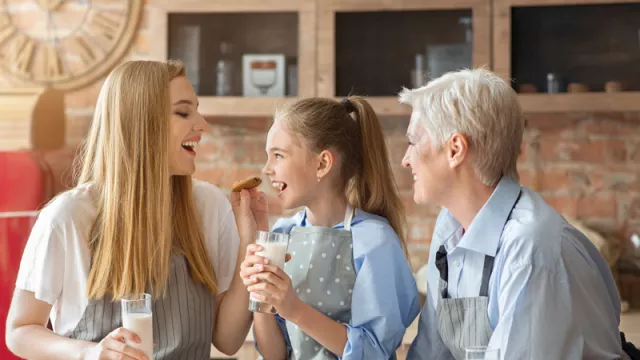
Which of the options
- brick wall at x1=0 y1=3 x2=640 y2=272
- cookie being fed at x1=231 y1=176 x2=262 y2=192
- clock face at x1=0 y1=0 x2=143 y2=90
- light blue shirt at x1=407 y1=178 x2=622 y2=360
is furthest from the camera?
clock face at x1=0 y1=0 x2=143 y2=90

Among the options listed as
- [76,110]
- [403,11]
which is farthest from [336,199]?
[76,110]

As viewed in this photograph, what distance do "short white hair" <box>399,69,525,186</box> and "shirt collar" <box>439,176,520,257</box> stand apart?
0.04 metres

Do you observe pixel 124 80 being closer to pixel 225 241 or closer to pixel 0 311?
pixel 225 241

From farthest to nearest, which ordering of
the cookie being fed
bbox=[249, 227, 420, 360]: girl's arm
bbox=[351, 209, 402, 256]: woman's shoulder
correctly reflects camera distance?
the cookie being fed, bbox=[351, 209, 402, 256]: woman's shoulder, bbox=[249, 227, 420, 360]: girl's arm

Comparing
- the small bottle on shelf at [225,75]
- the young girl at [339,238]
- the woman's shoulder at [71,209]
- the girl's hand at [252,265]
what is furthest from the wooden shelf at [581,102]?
the woman's shoulder at [71,209]

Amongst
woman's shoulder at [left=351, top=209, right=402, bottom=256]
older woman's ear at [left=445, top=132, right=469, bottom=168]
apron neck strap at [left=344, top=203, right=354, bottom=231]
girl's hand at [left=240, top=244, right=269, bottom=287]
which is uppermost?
older woman's ear at [left=445, top=132, right=469, bottom=168]

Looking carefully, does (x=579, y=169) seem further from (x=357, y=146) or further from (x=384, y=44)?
(x=357, y=146)

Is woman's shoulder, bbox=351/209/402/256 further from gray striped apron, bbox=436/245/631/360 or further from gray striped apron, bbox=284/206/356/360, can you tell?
gray striped apron, bbox=436/245/631/360

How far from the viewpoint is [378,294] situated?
186 centimetres

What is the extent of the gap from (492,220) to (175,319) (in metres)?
0.76

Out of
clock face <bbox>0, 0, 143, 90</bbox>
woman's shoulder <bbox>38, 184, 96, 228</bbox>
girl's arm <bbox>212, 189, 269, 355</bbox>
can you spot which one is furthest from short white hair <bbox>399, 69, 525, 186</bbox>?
clock face <bbox>0, 0, 143, 90</bbox>

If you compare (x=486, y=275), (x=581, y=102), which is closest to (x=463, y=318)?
(x=486, y=275)

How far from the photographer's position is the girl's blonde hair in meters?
2.02

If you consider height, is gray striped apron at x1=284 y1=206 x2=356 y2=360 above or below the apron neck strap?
below
